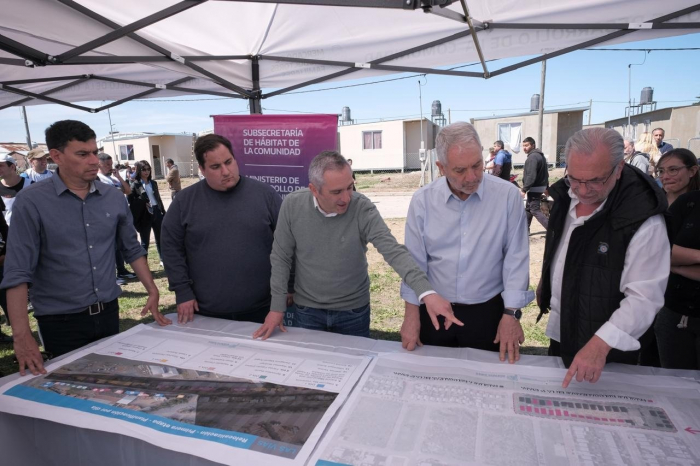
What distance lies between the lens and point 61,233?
1734 millimetres

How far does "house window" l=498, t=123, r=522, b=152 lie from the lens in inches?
958

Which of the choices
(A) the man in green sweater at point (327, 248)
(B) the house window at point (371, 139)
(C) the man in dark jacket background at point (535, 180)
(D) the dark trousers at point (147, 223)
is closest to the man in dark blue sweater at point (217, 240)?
(A) the man in green sweater at point (327, 248)

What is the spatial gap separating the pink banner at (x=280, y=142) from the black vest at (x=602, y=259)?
2150 millimetres

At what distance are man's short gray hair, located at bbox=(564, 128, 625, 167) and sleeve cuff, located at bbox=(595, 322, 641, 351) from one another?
0.50 m

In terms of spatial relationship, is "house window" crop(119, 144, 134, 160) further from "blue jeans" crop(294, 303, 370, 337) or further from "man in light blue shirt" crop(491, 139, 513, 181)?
"blue jeans" crop(294, 303, 370, 337)

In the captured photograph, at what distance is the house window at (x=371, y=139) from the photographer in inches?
994

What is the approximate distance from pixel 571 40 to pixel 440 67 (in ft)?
3.80

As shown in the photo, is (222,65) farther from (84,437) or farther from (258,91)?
(84,437)

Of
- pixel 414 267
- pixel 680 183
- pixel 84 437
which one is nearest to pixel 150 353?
pixel 84 437

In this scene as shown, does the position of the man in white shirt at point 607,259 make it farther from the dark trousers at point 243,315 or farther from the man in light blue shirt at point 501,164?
the man in light blue shirt at point 501,164

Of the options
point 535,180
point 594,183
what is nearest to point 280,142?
point 594,183

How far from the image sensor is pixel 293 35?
11.4 feet

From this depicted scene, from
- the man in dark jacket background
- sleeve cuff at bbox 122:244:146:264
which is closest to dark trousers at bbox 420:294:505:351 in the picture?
sleeve cuff at bbox 122:244:146:264

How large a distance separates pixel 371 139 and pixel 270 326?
24.7 meters
